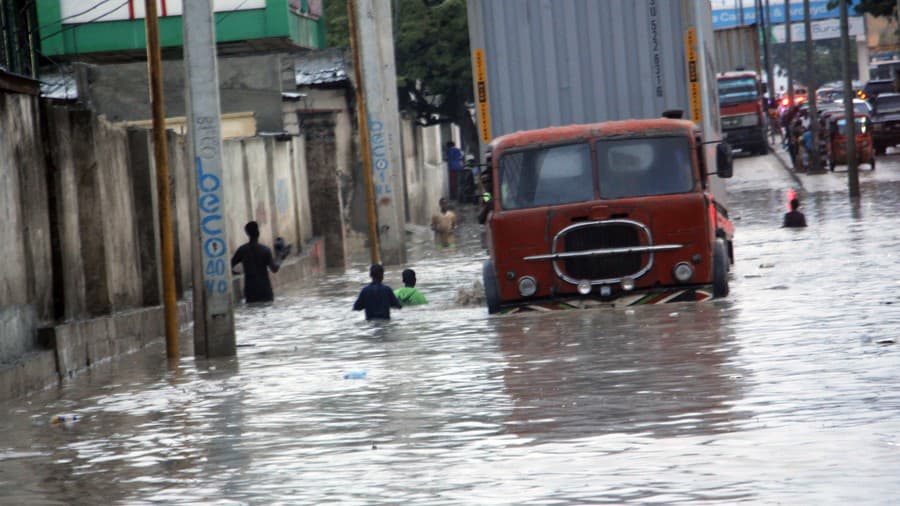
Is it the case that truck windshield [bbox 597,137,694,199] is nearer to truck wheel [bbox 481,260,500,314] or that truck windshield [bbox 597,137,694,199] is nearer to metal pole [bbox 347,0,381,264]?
truck wheel [bbox 481,260,500,314]

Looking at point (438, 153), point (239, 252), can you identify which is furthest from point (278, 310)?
point (438, 153)

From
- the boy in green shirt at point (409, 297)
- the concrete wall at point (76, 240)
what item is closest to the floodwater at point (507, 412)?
the concrete wall at point (76, 240)

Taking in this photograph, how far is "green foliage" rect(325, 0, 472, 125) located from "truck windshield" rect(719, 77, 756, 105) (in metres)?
10.0

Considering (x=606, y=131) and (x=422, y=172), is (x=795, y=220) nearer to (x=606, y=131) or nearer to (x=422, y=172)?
(x=606, y=131)

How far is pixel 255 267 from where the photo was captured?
25391mm

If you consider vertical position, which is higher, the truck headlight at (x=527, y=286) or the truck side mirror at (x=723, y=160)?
the truck side mirror at (x=723, y=160)

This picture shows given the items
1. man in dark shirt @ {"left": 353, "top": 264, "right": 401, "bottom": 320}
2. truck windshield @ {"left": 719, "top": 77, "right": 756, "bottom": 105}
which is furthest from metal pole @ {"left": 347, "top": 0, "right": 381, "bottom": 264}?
truck windshield @ {"left": 719, "top": 77, "right": 756, "bottom": 105}

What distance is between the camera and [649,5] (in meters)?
21.0

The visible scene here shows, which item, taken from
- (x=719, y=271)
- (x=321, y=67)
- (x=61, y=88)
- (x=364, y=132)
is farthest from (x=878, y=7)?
(x=719, y=271)

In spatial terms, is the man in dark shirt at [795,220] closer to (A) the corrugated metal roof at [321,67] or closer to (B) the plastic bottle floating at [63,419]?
(A) the corrugated metal roof at [321,67]

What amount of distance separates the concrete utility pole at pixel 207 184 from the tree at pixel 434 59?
37.4 m

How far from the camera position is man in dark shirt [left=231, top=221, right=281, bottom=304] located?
81.7 ft

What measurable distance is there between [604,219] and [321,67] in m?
27.1

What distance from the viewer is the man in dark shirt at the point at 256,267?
24.9 m
